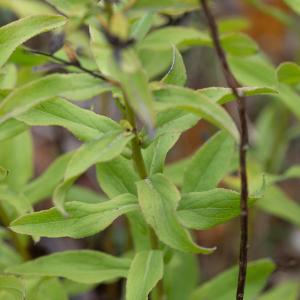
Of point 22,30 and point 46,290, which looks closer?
point 22,30

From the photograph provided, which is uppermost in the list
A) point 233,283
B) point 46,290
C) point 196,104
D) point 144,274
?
point 196,104

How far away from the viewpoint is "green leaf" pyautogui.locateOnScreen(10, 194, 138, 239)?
1.22 metres

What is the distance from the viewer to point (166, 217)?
1.15 meters

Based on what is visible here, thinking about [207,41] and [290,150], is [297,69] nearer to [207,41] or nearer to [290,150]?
[207,41]

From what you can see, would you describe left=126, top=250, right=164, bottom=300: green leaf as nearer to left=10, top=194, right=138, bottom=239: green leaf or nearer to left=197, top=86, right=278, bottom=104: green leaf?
left=10, top=194, right=138, bottom=239: green leaf

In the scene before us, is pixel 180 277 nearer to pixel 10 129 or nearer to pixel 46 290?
pixel 46 290

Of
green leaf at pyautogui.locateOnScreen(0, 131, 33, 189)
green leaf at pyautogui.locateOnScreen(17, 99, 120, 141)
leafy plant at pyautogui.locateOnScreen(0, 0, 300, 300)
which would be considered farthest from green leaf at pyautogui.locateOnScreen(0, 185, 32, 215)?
green leaf at pyautogui.locateOnScreen(0, 131, 33, 189)

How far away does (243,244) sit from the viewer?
3.93 ft

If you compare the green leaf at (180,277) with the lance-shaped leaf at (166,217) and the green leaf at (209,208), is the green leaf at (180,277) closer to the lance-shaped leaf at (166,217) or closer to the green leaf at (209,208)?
the green leaf at (209,208)

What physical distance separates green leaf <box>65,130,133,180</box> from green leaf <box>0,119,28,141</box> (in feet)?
0.94

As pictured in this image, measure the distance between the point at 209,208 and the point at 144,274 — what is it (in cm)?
18

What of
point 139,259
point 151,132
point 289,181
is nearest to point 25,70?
point 139,259

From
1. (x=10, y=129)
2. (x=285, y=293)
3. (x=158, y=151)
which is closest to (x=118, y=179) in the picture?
(x=158, y=151)

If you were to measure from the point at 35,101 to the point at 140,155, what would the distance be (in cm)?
29
